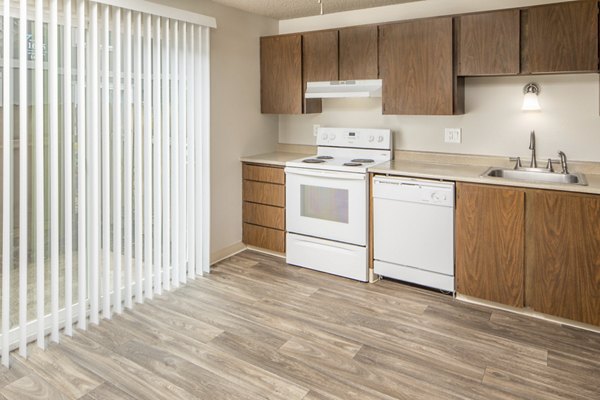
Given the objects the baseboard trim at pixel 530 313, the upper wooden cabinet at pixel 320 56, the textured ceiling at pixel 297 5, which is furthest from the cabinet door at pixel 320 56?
the baseboard trim at pixel 530 313

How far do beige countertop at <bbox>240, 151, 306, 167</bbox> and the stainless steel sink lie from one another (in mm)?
1685

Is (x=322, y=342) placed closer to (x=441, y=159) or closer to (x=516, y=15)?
(x=441, y=159)

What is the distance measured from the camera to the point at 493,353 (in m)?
2.60

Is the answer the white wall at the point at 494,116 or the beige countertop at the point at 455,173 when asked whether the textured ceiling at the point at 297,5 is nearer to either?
the white wall at the point at 494,116

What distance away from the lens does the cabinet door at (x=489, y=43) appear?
3158mm

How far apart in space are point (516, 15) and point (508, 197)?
1229 mm

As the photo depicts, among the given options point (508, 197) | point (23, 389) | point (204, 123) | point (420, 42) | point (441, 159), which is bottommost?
point (23, 389)

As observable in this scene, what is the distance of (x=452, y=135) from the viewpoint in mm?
3783

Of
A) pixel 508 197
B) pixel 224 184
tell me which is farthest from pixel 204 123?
pixel 508 197

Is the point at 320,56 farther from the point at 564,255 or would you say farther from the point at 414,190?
the point at 564,255

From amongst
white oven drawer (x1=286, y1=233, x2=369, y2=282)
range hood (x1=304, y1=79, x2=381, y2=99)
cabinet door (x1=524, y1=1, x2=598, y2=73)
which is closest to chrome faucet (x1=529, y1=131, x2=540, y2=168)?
cabinet door (x1=524, y1=1, x2=598, y2=73)

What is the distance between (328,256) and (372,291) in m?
0.51

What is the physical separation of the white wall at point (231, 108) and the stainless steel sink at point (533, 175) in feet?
6.97

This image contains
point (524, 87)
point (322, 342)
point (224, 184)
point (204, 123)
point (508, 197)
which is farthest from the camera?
point (224, 184)
